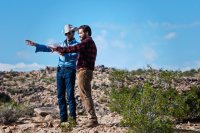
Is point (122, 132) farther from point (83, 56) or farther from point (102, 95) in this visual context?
point (102, 95)

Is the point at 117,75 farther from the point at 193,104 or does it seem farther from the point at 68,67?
the point at 68,67

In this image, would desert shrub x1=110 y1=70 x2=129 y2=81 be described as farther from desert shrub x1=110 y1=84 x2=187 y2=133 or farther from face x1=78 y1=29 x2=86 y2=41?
desert shrub x1=110 y1=84 x2=187 y2=133

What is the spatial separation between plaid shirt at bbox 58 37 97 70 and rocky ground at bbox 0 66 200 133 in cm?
125

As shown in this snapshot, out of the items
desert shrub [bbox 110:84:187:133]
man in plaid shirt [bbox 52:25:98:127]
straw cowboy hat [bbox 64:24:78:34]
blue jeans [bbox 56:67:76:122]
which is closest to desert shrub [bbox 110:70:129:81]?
blue jeans [bbox 56:67:76:122]

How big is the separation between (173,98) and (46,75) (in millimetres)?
20218

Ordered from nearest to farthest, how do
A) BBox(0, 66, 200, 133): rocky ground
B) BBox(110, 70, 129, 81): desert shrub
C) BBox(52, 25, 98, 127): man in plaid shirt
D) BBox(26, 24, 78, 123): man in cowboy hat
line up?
BBox(52, 25, 98, 127): man in plaid shirt, BBox(26, 24, 78, 123): man in cowboy hat, BBox(0, 66, 200, 133): rocky ground, BBox(110, 70, 129, 81): desert shrub

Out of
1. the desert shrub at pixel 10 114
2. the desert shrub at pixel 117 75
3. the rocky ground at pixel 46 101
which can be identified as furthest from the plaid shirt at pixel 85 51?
the desert shrub at pixel 117 75

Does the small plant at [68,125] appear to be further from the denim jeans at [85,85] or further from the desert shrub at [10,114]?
the desert shrub at [10,114]

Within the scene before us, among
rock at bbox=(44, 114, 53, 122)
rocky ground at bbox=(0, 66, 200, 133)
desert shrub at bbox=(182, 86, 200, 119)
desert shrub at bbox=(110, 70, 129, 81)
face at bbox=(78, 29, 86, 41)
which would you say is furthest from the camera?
desert shrub at bbox=(110, 70, 129, 81)

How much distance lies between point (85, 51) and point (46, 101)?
9.89m

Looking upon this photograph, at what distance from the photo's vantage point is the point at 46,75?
32344 millimetres

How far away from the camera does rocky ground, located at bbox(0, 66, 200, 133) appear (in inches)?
441

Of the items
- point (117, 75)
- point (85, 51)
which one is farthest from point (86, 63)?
point (117, 75)

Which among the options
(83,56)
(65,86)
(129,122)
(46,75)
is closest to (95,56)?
(83,56)
